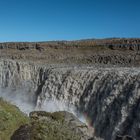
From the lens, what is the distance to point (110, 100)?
33.1 metres

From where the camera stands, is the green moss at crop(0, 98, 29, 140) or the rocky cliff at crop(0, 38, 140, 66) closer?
the green moss at crop(0, 98, 29, 140)

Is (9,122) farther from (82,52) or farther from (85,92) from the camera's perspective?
(82,52)

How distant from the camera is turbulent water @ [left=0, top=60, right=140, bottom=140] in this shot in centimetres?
2995

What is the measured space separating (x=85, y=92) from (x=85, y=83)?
1.36 meters

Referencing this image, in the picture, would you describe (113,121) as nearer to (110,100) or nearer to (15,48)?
(110,100)

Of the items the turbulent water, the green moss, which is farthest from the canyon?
the green moss

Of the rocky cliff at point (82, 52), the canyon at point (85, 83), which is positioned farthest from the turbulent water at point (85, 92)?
the rocky cliff at point (82, 52)

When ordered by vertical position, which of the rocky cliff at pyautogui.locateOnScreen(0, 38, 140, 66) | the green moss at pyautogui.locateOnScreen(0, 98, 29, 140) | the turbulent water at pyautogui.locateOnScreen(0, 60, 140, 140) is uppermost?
the rocky cliff at pyautogui.locateOnScreen(0, 38, 140, 66)

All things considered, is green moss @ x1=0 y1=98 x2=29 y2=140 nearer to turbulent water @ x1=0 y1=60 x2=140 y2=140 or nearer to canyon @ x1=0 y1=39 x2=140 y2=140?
canyon @ x1=0 y1=39 x2=140 y2=140

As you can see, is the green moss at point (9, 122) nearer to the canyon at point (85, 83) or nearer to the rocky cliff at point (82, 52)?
the canyon at point (85, 83)

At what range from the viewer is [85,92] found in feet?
130

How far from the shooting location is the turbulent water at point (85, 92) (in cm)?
2995

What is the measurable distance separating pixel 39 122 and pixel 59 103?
26564mm

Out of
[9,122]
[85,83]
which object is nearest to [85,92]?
[85,83]
